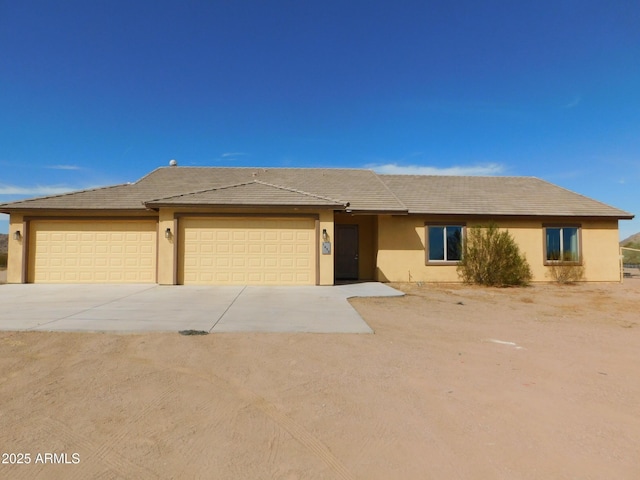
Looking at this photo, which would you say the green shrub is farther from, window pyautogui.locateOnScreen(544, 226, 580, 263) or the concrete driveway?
the concrete driveway

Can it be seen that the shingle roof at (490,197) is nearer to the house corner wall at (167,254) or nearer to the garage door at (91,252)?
the house corner wall at (167,254)

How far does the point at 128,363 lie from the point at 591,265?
17667mm

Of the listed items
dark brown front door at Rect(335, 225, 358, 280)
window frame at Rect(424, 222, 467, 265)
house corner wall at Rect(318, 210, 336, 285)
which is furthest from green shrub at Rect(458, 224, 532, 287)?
house corner wall at Rect(318, 210, 336, 285)

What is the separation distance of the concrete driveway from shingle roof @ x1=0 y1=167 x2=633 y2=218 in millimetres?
3268

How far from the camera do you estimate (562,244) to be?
591 inches

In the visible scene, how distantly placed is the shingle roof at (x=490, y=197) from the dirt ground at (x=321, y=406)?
9.46 m

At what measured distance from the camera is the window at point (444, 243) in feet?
48.2

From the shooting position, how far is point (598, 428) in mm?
2992

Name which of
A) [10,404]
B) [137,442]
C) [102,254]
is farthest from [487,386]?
[102,254]

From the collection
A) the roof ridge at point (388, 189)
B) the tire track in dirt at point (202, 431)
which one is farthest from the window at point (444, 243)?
the tire track in dirt at point (202, 431)

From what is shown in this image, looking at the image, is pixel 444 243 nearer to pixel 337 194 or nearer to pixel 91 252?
pixel 337 194

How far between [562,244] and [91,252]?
1931cm

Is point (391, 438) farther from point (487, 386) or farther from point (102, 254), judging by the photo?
point (102, 254)

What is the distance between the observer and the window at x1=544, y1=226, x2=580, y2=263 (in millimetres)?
14883
